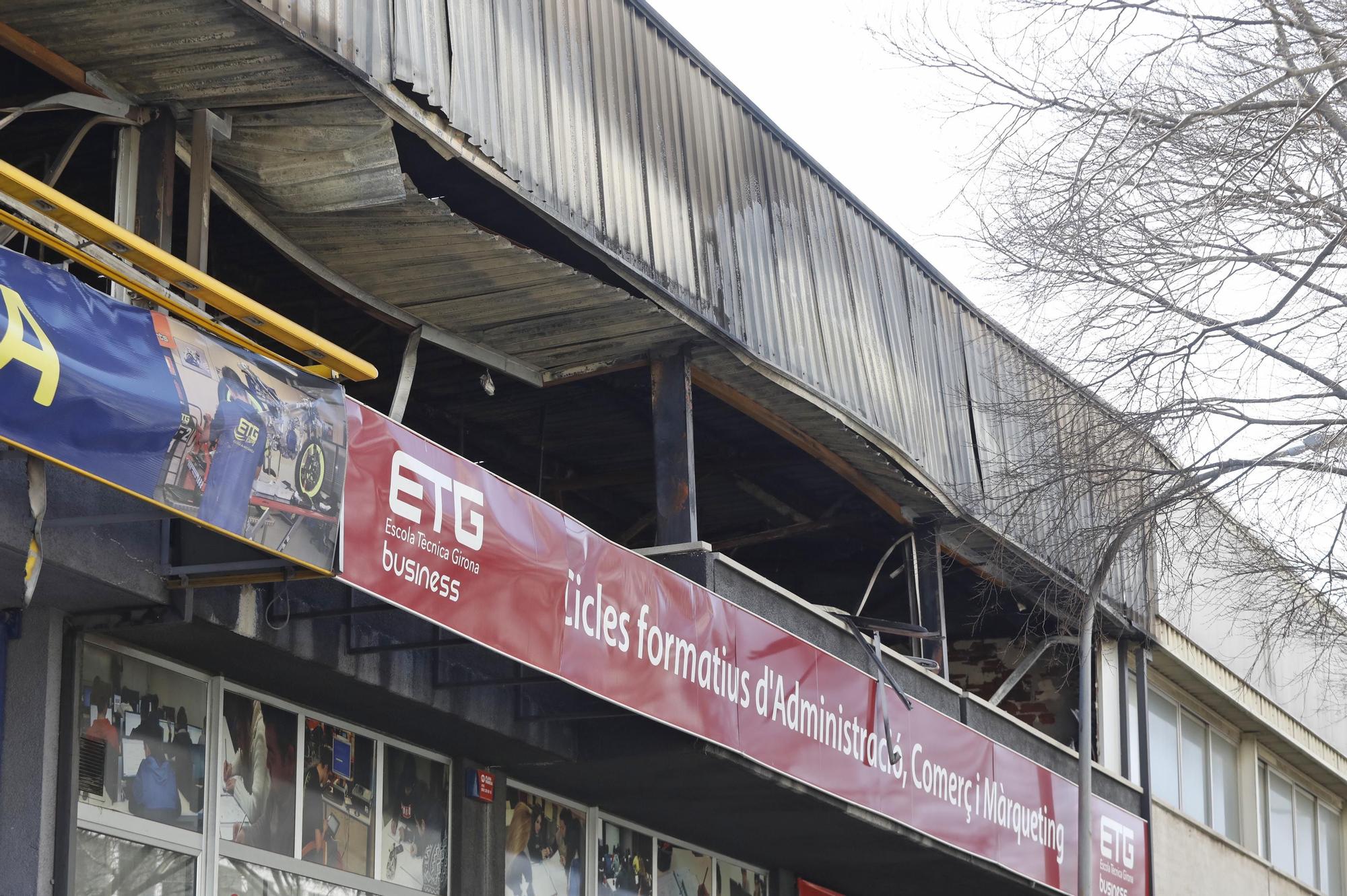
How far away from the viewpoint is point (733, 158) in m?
13.9

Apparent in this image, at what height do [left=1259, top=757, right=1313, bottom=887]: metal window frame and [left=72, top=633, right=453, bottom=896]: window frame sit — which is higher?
[left=1259, top=757, right=1313, bottom=887]: metal window frame

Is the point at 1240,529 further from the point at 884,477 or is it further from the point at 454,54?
the point at 454,54

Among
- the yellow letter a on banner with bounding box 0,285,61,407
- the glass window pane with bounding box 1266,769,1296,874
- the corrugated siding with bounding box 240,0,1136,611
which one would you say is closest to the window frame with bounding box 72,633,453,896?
the yellow letter a on banner with bounding box 0,285,61,407

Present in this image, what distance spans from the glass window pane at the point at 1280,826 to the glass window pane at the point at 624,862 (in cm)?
1477

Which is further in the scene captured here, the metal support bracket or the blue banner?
the metal support bracket

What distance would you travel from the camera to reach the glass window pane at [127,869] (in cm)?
913

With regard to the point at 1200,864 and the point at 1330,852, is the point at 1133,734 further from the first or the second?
the point at 1330,852

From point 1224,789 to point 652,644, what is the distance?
54.1 ft

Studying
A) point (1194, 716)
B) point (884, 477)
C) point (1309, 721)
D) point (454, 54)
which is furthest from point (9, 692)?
point (1309, 721)

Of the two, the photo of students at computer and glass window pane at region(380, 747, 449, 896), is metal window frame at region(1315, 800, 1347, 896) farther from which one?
the photo of students at computer

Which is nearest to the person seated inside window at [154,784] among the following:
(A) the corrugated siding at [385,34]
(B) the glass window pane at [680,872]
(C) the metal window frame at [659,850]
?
(A) the corrugated siding at [385,34]

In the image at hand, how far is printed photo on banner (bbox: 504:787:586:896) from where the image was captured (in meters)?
13.3

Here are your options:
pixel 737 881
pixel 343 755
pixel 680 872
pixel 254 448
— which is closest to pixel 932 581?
pixel 737 881

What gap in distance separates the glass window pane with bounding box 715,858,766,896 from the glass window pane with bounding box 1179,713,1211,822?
8.69m
